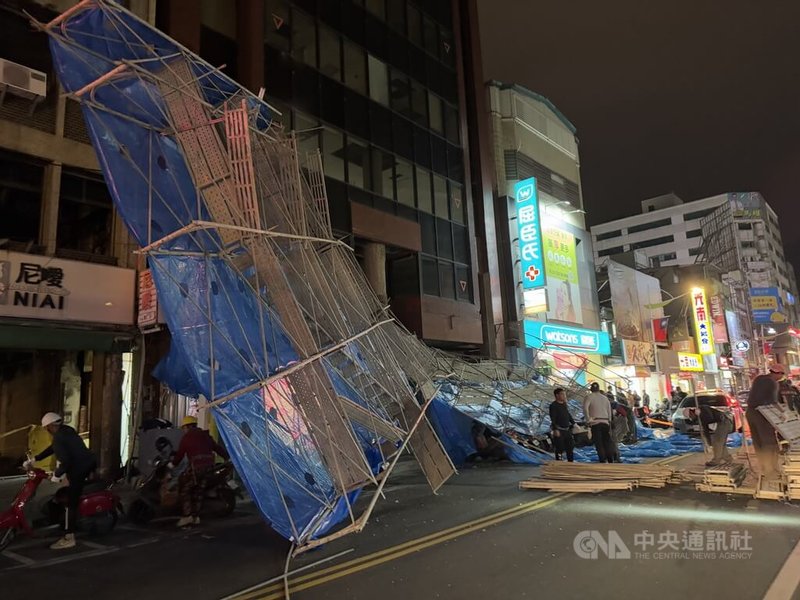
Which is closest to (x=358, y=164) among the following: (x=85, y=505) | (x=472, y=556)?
(x=85, y=505)

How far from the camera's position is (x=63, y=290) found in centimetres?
1151

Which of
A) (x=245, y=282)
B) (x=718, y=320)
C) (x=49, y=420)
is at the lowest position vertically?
(x=49, y=420)

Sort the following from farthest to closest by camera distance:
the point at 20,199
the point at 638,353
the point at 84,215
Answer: the point at 638,353
the point at 84,215
the point at 20,199

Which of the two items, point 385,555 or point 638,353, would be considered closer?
point 385,555

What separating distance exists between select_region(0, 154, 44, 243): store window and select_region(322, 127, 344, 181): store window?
7915 mm

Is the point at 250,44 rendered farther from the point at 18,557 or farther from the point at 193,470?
the point at 18,557

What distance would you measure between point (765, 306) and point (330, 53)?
6620cm

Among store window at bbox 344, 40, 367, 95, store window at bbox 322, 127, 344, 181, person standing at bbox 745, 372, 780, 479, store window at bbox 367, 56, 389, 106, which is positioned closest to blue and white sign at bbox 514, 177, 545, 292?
store window at bbox 367, 56, 389, 106

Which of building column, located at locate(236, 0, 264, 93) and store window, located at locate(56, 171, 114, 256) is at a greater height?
building column, located at locate(236, 0, 264, 93)

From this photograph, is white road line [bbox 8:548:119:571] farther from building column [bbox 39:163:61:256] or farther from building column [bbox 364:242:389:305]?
building column [bbox 364:242:389:305]

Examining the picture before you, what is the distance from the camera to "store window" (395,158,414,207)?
790 inches

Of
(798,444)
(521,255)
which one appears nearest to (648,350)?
(521,255)

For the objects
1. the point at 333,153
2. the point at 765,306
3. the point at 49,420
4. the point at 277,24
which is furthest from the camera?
the point at 765,306

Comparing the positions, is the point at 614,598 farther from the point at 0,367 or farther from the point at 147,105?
the point at 0,367
